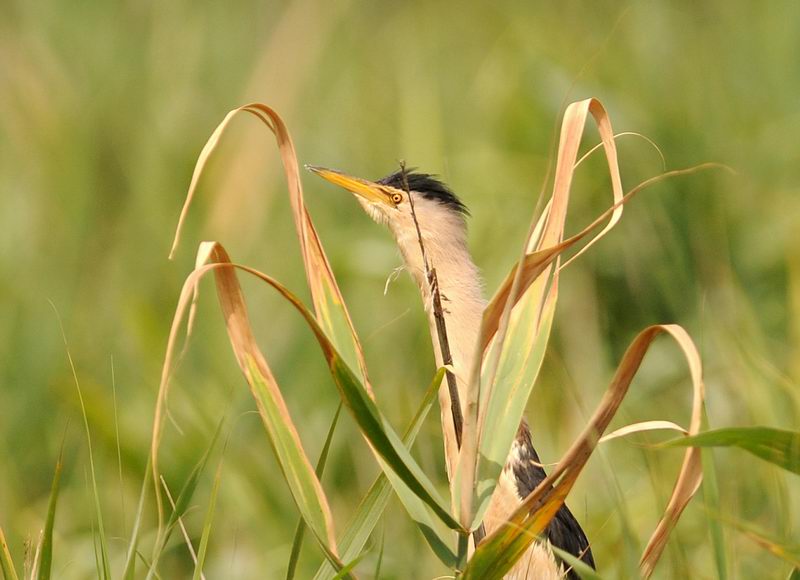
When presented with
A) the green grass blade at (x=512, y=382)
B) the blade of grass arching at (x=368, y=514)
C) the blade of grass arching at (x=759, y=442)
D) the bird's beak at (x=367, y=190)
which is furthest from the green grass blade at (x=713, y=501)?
the bird's beak at (x=367, y=190)

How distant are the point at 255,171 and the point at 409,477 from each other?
3.21 meters

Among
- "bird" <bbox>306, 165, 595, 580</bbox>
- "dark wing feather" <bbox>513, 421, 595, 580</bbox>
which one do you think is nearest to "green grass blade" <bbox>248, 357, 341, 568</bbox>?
"bird" <bbox>306, 165, 595, 580</bbox>

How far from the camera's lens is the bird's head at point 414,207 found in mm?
2834

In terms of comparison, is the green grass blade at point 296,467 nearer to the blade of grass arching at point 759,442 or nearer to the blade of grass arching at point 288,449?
the blade of grass arching at point 288,449

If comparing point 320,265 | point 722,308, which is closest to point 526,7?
point 722,308

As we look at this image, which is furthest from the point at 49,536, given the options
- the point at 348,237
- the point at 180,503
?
the point at 348,237

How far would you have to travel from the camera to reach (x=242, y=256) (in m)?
4.46

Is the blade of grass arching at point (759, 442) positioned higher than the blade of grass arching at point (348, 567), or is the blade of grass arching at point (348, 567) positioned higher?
the blade of grass arching at point (759, 442)

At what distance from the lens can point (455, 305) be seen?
8.32 feet

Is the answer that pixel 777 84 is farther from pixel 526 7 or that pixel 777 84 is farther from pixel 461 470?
pixel 461 470

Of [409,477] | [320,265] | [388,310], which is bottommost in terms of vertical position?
[388,310]

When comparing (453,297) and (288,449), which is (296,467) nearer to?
(288,449)

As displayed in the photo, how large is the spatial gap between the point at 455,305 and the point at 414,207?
42 cm

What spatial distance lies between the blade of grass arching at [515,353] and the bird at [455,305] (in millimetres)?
180
